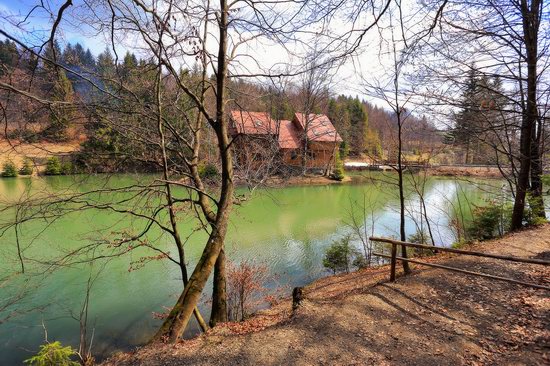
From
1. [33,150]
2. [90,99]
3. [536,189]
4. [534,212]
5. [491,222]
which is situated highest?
[90,99]

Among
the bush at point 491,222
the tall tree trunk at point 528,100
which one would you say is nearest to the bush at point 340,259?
the bush at point 491,222

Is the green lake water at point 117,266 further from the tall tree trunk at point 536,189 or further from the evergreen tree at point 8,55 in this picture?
the evergreen tree at point 8,55

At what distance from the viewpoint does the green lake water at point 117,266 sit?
247 inches

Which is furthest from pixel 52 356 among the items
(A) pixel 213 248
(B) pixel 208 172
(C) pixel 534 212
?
(C) pixel 534 212

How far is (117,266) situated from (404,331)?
8655 millimetres

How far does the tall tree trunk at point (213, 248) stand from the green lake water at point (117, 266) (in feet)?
5.19

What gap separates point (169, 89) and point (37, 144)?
3402mm

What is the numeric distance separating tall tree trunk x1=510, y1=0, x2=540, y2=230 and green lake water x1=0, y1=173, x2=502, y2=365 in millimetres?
983

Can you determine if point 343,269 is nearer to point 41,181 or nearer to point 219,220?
point 219,220

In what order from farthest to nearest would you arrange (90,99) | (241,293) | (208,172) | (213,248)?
(208,172)
(241,293)
(213,248)
(90,99)

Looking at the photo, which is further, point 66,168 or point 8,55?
point 66,168

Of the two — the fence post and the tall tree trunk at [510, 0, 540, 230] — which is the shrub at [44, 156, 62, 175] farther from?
the tall tree trunk at [510, 0, 540, 230]

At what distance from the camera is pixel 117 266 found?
31.9ft

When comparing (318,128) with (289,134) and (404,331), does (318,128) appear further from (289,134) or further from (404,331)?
(404,331)
